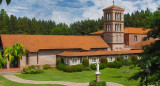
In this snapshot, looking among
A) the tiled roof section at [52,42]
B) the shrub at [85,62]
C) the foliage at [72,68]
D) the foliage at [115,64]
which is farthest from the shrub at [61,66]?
the foliage at [115,64]

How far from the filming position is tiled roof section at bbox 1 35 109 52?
118 ft

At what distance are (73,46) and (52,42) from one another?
4672 mm

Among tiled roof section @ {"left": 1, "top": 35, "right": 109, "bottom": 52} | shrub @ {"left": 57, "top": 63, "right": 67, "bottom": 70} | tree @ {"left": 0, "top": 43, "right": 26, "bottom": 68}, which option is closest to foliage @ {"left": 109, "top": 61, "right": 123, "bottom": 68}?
tiled roof section @ {"left": 1, "top": 35, "right": 109, "bottom": 52}

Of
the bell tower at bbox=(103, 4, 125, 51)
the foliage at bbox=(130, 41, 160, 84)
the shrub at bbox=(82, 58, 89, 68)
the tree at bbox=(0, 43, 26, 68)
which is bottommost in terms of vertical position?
the shrub at bbox=(82, 58, 89, 68)

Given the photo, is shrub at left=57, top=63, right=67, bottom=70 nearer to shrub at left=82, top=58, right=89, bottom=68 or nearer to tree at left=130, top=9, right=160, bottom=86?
shrub at left=82, top=58, right=89, bottom=68

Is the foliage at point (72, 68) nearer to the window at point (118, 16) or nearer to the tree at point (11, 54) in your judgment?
the window at point (118, 16)

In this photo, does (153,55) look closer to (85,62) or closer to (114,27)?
(85,62)

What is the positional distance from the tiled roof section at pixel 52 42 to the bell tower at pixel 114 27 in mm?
2291

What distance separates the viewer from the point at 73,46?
40500 millimetres

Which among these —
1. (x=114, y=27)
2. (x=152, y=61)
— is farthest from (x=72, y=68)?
(x=152, y=61)

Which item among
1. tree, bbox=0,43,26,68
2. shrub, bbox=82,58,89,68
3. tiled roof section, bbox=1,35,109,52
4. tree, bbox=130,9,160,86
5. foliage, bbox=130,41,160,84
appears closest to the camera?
tree, bbox=0,43,26,68

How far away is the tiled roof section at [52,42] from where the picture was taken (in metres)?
36.1

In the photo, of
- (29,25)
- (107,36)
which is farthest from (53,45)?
(29,25)

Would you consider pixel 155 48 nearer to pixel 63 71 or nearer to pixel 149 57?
pixel 149 57
